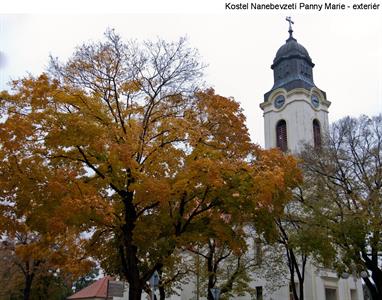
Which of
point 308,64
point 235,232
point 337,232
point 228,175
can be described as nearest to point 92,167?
point 228,175

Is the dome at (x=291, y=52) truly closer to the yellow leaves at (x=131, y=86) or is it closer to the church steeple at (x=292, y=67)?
the church steeple at (x=292, y=67)

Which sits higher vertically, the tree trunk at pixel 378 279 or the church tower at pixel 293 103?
the church tower at pixel 293 103

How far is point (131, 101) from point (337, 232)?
10.8 meters

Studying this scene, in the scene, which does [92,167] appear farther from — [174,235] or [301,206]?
[301,206]

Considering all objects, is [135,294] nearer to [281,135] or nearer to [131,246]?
[131,246]

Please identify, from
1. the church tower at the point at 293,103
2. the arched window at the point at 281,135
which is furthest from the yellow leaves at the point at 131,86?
the arched window at the point at 281,135

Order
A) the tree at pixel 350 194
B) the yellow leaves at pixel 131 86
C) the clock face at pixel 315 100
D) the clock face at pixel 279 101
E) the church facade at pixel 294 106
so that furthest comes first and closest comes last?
the clock face at pixel 279 101, the clock face at pixel 315 100, the church facade at pixel 294 106, the tree at pixel 350 194, the yellow leaves at pixel 131 86

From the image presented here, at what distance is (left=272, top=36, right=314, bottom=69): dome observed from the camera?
153 ft

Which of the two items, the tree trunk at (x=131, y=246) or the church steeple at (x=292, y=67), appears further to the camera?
the church steeple at (x=292, y=67)

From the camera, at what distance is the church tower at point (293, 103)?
44.0 meters

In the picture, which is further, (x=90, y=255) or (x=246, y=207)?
(x=90, y=255)

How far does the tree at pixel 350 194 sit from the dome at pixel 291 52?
23.3 metres

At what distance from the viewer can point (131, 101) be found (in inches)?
632

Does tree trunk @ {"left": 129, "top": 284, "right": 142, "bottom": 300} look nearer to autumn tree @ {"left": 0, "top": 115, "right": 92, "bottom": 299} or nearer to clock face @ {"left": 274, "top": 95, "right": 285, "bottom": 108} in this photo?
autumn tree @ {"left": 0, "top": 115, "right": 92, "bottom": 299}
